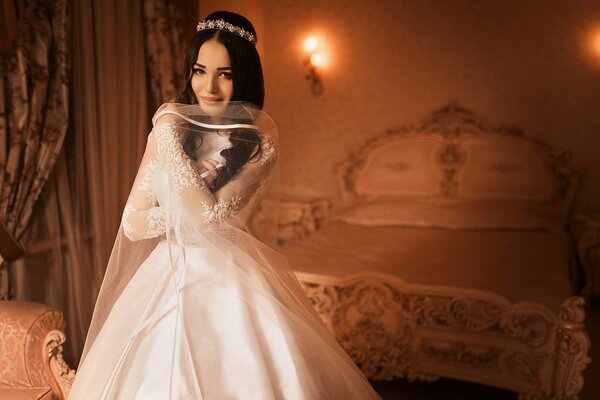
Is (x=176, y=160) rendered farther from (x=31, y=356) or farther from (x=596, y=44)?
(x=596, y=44)

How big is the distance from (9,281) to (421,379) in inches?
82.4

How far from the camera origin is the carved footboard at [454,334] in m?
2.31

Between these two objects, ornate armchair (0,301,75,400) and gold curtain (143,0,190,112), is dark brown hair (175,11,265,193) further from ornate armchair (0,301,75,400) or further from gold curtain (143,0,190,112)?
gold curtain (143,0,190,112)

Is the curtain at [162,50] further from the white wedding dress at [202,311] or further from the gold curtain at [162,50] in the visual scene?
the white wedding dress at [202,311]

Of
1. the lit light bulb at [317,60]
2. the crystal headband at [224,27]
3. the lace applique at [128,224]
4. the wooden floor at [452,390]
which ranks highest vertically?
the lit light bulb at [317,60]

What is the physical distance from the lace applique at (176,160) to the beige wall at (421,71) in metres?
2.43

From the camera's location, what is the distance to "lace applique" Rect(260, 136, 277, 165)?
4.49ft

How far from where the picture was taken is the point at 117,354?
4.06 feet

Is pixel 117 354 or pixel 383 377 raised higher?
pixel 117 354

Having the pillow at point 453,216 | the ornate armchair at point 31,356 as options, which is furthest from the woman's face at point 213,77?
the pillow at point 453,216

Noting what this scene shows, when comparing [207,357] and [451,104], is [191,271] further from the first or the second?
[451,104]

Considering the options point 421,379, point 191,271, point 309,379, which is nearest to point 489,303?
point 421,379

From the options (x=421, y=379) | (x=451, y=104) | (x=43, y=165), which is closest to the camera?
(x=43, y=165)

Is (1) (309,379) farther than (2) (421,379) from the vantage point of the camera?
No
